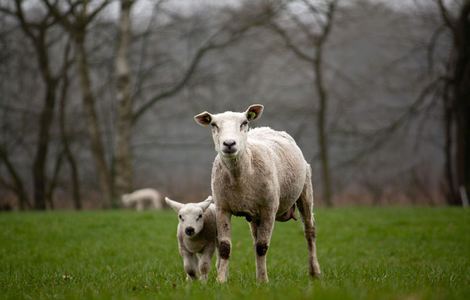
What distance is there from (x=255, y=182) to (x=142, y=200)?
17263 mm

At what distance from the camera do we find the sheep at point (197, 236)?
7117mm

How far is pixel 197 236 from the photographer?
7395 mm

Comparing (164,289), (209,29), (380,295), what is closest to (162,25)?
(209,29)

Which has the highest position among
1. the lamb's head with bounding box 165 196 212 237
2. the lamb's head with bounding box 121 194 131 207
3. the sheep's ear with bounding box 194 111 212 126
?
the sheep's ear with bounding box 194 111 212 126

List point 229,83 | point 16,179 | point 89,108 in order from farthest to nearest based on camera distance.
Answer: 1. point 229,83
2. point 16,179
3. point 89,108

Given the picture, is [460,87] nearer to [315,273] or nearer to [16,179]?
[315,273]

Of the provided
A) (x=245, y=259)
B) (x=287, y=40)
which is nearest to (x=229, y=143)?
(x=245, y=259)

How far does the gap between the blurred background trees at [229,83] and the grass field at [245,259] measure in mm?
8196

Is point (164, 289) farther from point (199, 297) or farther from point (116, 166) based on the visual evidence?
point (116, 166)

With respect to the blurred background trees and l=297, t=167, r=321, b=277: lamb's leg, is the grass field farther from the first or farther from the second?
the blurred background trees

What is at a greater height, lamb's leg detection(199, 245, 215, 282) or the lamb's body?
the lamb's body

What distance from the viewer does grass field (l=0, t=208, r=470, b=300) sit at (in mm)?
5176

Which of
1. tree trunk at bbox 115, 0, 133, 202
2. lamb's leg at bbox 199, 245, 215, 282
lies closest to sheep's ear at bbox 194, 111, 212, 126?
lamb's leg at bbox 199, 245, 215, 282

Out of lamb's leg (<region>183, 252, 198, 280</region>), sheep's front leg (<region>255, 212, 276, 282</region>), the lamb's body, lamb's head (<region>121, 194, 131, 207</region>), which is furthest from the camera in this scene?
lamb's head (<region>121, 194, 131, 207</region>)
